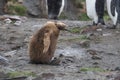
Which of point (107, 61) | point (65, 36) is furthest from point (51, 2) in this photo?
point (107, 61)

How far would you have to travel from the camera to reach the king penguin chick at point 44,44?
6.09 meters

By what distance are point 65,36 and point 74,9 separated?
7524 millimetres

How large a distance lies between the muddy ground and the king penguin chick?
0.33 feet

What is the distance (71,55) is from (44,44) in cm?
117

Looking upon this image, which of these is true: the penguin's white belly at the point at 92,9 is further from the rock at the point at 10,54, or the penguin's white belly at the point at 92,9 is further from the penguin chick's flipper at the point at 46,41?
the penguin chick's flipper at the point at 46,41

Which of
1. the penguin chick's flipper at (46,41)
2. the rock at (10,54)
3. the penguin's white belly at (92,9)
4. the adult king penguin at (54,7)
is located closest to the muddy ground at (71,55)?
the rock at (10,54)

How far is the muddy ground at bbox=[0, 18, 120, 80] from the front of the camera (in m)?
5.70

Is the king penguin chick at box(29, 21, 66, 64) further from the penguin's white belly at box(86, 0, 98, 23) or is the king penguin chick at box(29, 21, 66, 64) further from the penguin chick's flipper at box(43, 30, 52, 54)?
the penguin's white belly at box(86, 0, 98, 23)

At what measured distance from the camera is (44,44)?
6023 mm

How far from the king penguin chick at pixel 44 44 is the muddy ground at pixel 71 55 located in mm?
102

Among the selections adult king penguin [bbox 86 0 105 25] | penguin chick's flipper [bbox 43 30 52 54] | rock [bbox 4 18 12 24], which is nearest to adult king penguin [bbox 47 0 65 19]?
adult king penguin [bbox 86 0 105 25]

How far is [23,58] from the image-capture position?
6.80 m

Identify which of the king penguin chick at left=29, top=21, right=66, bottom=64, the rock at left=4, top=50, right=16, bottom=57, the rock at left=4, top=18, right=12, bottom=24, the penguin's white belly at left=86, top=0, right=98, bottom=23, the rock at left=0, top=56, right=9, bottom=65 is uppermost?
the king penguin chick at left=29, top=21, right=66, bottom=64

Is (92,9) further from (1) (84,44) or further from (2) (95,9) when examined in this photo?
(1) (84,44)
